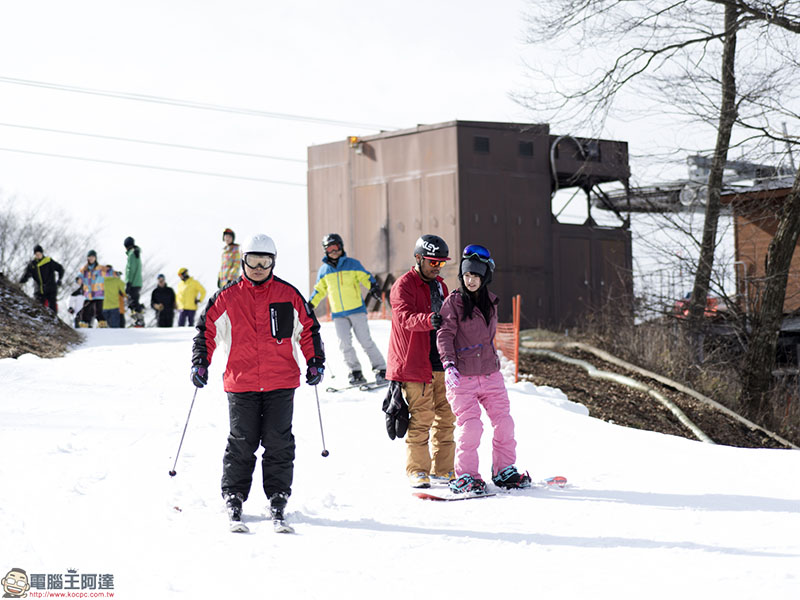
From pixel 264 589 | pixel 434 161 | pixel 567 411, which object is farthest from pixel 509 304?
pixel 264 589

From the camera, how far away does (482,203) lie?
19.5 m

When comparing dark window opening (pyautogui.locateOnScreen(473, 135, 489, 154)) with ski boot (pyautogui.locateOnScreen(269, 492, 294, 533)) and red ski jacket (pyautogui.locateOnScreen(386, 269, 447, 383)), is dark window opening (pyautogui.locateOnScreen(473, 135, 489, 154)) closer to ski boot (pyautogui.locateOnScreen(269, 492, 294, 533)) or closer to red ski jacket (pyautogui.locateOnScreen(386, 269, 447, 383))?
red ski jacket (pyautogui.locateOnScreen(386, 269, 447, 383))

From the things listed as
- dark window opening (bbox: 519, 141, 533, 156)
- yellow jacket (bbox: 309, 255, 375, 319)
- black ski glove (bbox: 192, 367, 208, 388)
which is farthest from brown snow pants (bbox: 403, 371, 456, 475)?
dark window opening (bbox: 519, 141, 533, 156)

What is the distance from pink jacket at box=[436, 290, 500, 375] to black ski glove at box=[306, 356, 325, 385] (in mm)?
1014

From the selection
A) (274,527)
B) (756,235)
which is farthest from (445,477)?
(756,235)

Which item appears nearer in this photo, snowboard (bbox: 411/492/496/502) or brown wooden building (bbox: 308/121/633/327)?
snowboard (bbox: 411/492/496/502)

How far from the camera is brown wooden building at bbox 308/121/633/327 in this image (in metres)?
19.3

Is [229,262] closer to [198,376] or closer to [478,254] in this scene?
[478,254]

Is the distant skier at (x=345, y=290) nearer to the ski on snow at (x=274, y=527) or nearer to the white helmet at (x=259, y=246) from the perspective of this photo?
the white helmet at (x=259, y=246)

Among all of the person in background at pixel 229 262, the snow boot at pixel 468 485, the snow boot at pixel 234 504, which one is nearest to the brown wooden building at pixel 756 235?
the person in background at pixel 229 262

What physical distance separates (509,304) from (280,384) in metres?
14.1

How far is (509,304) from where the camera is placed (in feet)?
65.0

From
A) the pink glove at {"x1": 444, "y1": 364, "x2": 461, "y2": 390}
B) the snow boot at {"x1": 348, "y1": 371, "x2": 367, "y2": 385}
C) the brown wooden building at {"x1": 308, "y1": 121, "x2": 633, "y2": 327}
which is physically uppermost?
the brown wooden building at {"x1": 308, "y1": 121, "x2": 633, "y2": 327}

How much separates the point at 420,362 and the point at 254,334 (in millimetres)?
1598
